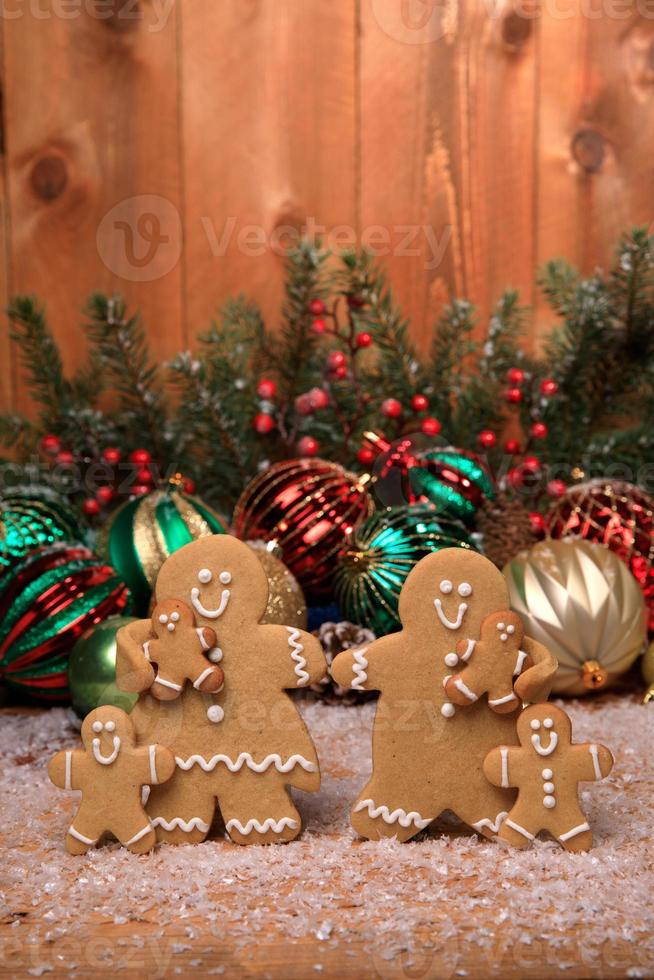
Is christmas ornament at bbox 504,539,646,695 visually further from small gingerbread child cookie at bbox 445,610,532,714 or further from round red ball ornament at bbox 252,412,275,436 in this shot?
round red ball ornament at bbox 252,412,275,436

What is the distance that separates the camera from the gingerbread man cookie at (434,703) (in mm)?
821

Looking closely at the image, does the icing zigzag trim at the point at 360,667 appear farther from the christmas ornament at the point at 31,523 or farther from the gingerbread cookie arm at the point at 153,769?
the christmas ornament at the point at 31,523

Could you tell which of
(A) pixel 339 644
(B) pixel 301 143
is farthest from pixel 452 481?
(B) pixel 301 143

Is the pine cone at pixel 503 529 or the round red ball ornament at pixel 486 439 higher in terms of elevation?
the round red ball ornament at pixel 486 439

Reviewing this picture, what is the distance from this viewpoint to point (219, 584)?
2.77 ft

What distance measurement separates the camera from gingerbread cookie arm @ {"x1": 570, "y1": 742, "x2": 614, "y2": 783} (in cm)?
80

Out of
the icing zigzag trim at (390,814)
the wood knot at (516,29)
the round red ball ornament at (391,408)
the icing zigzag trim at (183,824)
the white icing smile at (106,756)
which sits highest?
the wood knot at (516,29)

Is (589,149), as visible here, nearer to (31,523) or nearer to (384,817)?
(31,523)

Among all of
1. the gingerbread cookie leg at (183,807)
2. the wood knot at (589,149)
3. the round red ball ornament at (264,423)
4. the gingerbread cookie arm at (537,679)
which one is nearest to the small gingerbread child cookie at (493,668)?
the gingerbread cookie arm at (537,679)

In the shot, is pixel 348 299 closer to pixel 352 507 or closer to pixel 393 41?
pixel 352 507

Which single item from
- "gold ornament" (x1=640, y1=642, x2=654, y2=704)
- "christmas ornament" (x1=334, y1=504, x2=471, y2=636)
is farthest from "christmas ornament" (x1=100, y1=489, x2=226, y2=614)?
"gold ornament" (x1=640, y1=642, x2=654, y2=704)

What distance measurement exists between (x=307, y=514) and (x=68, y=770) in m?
0.55

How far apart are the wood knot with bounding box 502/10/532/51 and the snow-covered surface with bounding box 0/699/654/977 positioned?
4.28ft

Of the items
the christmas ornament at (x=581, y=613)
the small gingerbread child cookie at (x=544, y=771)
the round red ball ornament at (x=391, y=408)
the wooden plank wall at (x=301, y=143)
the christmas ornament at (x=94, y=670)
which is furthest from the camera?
the wooden plank wall at (x=301, y=143)
